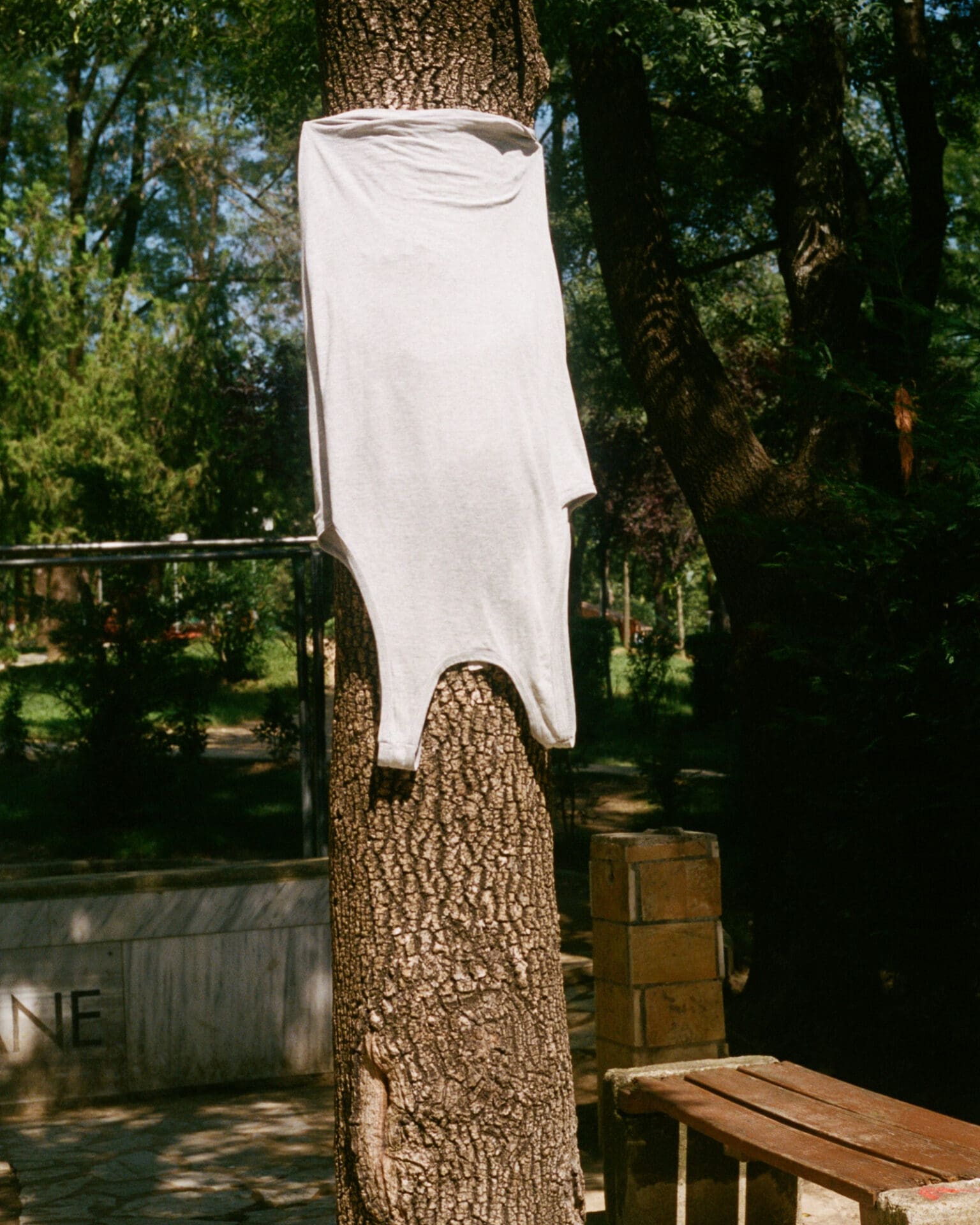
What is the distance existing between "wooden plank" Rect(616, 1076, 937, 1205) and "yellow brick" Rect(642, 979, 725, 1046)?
0.79 m

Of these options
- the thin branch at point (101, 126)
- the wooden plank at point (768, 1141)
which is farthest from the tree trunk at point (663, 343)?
the thin branch at point (101, 126)

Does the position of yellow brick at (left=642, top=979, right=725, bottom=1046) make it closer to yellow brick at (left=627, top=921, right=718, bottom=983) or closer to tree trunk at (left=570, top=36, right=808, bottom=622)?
yellow brick at (left=627, top=921, right=718, bottom=983)

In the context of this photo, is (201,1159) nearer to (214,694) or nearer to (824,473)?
(824,473)

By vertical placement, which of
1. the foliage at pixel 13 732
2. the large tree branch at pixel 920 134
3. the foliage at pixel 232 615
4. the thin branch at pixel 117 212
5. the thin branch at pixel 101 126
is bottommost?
the foliage at pixel 13 732

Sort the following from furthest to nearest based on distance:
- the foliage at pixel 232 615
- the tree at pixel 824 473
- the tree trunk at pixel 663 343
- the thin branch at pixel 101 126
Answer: the thin branch at pixel 101 126 < the foliage at pixel 232 615 < the tree trunk at pixel 663 343 < the tree at pixel 824 473

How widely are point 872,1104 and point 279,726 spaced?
9013 mm

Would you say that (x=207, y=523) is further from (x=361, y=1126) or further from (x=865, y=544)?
(x=361, y=1126)

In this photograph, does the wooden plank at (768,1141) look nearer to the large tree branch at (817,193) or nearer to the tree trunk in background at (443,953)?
the tree trunk in background at (443,953)

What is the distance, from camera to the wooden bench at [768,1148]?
2.74m

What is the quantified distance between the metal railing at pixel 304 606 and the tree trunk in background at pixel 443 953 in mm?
4422

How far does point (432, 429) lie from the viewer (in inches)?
111

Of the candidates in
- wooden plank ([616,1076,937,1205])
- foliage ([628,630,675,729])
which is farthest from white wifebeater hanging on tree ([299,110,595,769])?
foliage ([628,630,675,729])

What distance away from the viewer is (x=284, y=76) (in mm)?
9336

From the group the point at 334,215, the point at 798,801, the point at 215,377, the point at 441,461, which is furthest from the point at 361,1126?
the point at 215,377
